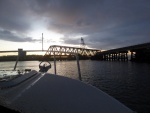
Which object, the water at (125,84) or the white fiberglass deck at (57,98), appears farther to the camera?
the water at (125,84)

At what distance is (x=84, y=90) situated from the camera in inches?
196

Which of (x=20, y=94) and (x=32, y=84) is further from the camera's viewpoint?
(x=32, y=84)

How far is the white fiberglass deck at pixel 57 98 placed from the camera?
11.6ft

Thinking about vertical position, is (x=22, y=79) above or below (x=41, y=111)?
above

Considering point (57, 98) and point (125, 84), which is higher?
point (57, 98)

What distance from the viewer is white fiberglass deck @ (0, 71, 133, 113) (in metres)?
3.54

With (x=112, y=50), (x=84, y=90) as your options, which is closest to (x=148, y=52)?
(x=112, y=50)

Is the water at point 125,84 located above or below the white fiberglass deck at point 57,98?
below

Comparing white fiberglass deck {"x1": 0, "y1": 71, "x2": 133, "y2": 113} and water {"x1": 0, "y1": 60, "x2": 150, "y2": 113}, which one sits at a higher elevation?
white fiberglass deck {"x1": 0, "y1": 71, "x2": 133, "y2": 113}

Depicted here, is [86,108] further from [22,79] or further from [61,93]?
[22,79]

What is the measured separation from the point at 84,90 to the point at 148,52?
473ft

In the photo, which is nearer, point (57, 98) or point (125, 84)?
point (57, 98)

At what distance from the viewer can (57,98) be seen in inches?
161

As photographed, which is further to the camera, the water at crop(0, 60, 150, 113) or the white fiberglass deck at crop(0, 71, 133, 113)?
the water at crop(0, 60, 150, 113)
